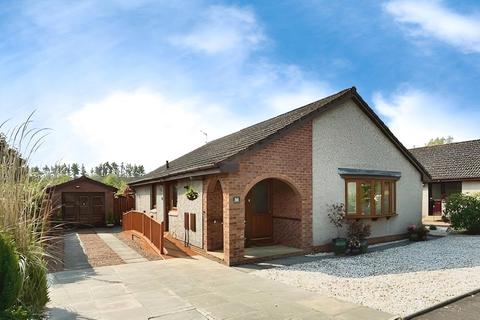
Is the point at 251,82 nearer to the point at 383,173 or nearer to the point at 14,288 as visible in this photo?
the point at 383,173

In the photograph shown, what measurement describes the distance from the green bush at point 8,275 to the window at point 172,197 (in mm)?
10902

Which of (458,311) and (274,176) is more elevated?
(274,176)

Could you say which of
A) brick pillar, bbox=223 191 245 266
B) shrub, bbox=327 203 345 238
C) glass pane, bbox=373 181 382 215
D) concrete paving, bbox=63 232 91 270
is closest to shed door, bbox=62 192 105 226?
concrete paving, bbox=63 232 91 270

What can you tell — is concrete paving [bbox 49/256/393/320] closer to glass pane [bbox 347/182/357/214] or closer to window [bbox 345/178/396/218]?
glass pane [bbox 347/182/357/214]

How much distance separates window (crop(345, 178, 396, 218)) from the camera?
41.8ft

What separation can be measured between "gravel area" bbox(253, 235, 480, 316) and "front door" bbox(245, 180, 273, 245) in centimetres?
276

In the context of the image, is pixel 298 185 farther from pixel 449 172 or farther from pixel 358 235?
pixel 449 172

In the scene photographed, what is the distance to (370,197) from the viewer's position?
13.2 metres

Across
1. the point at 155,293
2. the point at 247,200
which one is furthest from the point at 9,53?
the point at 247,200

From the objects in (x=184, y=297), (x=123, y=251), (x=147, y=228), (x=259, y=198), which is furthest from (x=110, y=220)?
(x=184, y=297)

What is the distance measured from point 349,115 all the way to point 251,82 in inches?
158

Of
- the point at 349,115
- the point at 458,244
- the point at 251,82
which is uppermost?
the point at 251,82

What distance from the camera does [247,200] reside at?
41.5 feet

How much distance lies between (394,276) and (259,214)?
17.5 ft
